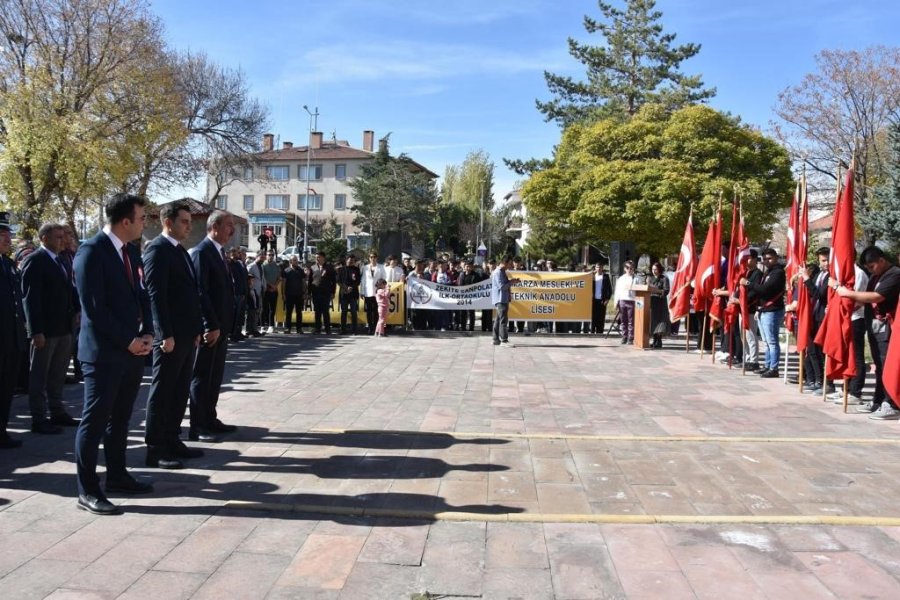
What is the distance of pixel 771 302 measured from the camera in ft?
37.1

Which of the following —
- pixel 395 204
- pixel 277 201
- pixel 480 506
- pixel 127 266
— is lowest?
pixel 480 506

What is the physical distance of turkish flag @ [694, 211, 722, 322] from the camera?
44.2 feet

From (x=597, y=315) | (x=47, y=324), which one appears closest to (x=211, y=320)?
(x=47, y=324)

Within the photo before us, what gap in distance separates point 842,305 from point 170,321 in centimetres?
748

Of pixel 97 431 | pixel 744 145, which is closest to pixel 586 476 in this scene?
pixel 97 431

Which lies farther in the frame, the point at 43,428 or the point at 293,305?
the point at 293,305

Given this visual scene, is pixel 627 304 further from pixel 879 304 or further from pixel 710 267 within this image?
pixel 879 304

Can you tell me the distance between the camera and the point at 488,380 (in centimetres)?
1070

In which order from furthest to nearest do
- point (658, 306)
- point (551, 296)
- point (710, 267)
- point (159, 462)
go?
point (551, 296) < point (658, 306) < point (710, 267) < point (159, 462)

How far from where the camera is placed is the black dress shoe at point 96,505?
4598 millimetres

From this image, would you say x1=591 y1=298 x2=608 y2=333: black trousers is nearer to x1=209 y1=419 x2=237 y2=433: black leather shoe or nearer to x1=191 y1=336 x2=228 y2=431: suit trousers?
x1=209 y1=419 x2=237 y2=433: black leather shoe

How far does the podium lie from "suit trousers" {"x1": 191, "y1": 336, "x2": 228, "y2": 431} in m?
10.5

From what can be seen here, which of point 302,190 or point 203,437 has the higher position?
point 302,190

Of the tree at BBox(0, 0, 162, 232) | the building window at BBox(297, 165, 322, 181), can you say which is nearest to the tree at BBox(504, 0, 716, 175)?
the tree at BBox(0, 0, 162, 232)
